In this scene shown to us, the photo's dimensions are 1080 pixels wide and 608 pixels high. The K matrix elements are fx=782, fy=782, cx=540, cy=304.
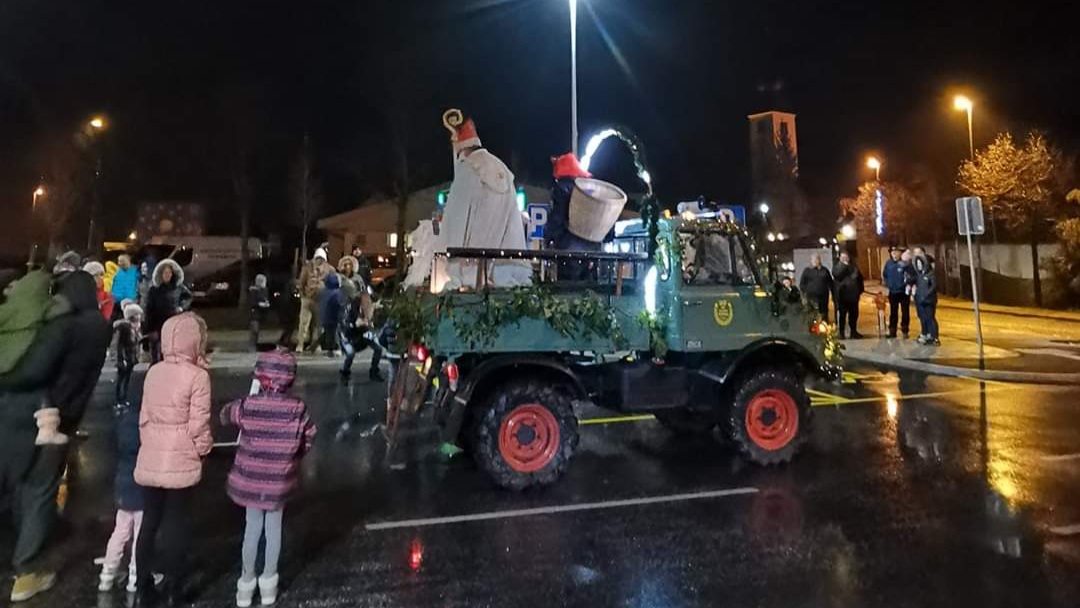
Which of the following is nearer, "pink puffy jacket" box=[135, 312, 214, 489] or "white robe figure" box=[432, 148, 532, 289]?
"pink puffy jacket" box=[135, 312, 214, 489]

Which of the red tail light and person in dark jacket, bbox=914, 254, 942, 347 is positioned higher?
person in dark jacket, bbox=914, 254, 942, 347

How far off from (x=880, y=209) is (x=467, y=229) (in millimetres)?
35629

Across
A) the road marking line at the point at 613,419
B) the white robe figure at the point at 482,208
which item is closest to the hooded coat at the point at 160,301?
the white robe figure at the point at 482,208

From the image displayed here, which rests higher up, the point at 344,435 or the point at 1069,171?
the point at 1069,171

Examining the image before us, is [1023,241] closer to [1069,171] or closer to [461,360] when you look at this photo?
[1069,171]

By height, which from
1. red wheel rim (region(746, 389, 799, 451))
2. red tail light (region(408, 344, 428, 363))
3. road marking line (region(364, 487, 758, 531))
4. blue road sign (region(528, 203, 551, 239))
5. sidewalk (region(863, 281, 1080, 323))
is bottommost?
road marking line (region(364, 487, 758, 531))

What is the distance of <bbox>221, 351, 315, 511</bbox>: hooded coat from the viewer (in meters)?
4.37

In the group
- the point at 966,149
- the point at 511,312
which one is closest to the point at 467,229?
the point at 511,312

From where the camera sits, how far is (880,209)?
3847 cm

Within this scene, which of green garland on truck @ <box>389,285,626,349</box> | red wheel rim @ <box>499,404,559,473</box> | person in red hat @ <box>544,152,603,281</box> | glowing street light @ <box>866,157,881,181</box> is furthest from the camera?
glowing street light @ <box>866,157,881,181</box>

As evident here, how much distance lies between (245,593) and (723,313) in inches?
184

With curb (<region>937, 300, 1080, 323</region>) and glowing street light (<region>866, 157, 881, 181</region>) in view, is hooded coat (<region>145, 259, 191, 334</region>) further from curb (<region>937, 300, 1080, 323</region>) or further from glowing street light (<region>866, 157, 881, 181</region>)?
glowing street light (<region>866, 157, 881, 181</region>)

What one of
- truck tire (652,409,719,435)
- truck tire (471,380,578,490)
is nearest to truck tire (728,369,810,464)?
truck tire (652,409,719,435)

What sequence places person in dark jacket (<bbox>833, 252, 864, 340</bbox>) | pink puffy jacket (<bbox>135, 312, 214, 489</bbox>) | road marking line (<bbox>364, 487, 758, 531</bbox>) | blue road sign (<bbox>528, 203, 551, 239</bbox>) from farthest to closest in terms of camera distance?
person in dark jacket (<bbox>833, 252, 864, 340</bbox>)
blue road sign (<bbox>528, 203, 551, 239</bbox>)
road marking line (<bbox>364, 487, 758, 531</bbox>)
pink puffy jacket (<bbox>135, 312, 214, 489</bbox>)
